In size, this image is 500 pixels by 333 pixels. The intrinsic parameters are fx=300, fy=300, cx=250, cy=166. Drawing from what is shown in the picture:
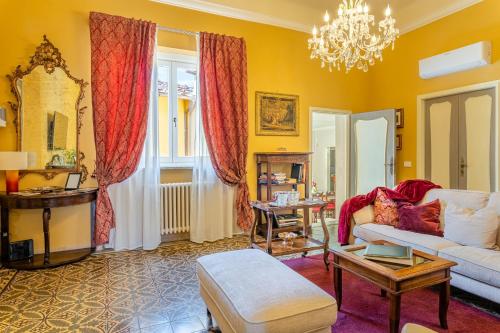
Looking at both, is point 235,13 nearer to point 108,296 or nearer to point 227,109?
point 227,109

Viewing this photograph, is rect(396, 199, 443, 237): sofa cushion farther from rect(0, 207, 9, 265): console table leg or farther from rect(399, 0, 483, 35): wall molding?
rect(0, 207, 9, 265): console table leg

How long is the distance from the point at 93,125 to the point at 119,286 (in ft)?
6.64

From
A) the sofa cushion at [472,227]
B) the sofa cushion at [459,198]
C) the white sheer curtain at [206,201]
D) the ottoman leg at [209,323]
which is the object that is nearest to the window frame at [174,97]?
the white sheer curtain at [206,201]

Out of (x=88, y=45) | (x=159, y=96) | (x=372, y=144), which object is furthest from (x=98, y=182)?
(x=372, y=144)

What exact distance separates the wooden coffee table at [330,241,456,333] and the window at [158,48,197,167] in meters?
2.87

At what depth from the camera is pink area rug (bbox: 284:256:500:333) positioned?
218 cm

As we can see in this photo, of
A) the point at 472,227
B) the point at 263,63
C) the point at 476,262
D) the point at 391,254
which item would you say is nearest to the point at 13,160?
the point at 263,63

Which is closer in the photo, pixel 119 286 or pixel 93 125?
pixel 119 286

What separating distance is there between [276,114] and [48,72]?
3217 mm

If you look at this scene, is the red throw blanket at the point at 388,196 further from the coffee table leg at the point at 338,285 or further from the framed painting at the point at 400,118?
the framed painting at the point at 400,118

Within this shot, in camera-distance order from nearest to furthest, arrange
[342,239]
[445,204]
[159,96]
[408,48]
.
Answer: [445,204], [342,239], [159,96], [408,48]

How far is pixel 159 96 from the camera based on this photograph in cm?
431

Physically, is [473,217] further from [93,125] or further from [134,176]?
[93,125]

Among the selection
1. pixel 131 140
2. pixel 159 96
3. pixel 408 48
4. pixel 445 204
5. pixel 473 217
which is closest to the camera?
pixel 473 217
